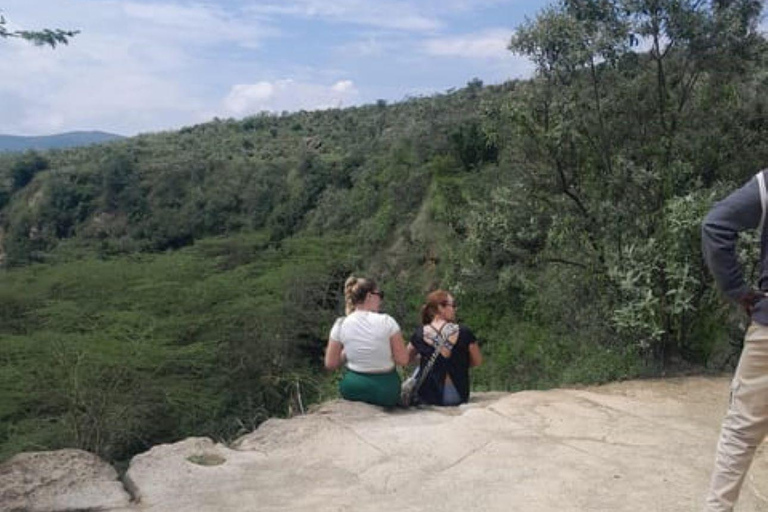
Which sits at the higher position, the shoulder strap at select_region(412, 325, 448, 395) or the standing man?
the standing man

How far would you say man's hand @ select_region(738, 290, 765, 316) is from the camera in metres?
3.44

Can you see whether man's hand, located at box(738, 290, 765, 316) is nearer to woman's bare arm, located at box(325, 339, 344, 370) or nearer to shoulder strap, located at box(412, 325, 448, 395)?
shoulder strap, located at box(412, 325, 448, 395)

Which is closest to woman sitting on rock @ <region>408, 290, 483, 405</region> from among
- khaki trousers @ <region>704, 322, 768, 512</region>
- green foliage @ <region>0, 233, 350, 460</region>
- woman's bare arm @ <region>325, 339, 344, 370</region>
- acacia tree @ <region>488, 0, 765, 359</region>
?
woman's bare arm @ <region>325, 339, 344, 370</region>

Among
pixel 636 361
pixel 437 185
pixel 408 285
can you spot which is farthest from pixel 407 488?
pixel 437 185

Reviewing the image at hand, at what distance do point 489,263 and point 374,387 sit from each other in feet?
8.49

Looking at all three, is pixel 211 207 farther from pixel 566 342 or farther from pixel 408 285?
pixel 566 342

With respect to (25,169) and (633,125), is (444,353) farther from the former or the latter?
(25,169)

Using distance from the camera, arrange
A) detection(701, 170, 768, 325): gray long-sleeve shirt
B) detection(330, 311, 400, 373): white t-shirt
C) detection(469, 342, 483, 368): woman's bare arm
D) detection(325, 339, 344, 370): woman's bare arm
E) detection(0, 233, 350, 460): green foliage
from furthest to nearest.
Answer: detection(0, 233, 350, 460): green foliage → detection(469, 342, 483, 368): woman's bare arm → detection(325, 339, 344, 370): woman's bare arm → detection(330, 311, 400, 373): white t-shirt → detection(701, 170, 768, 325): gray long-sleeve shirt

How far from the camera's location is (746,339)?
136 inches

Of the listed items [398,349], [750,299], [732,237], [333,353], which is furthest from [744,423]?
[333,353]

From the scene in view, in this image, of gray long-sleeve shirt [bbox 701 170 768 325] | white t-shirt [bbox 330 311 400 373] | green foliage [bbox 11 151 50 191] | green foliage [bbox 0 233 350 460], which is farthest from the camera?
green foliage [bbox 11 151 50 191]

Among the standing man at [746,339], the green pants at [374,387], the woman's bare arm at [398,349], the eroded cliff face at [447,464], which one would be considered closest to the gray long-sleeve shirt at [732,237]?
the standing man at [746,339]

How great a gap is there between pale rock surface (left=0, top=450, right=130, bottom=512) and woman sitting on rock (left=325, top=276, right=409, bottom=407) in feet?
6.14

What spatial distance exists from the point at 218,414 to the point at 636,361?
34.3 feet
